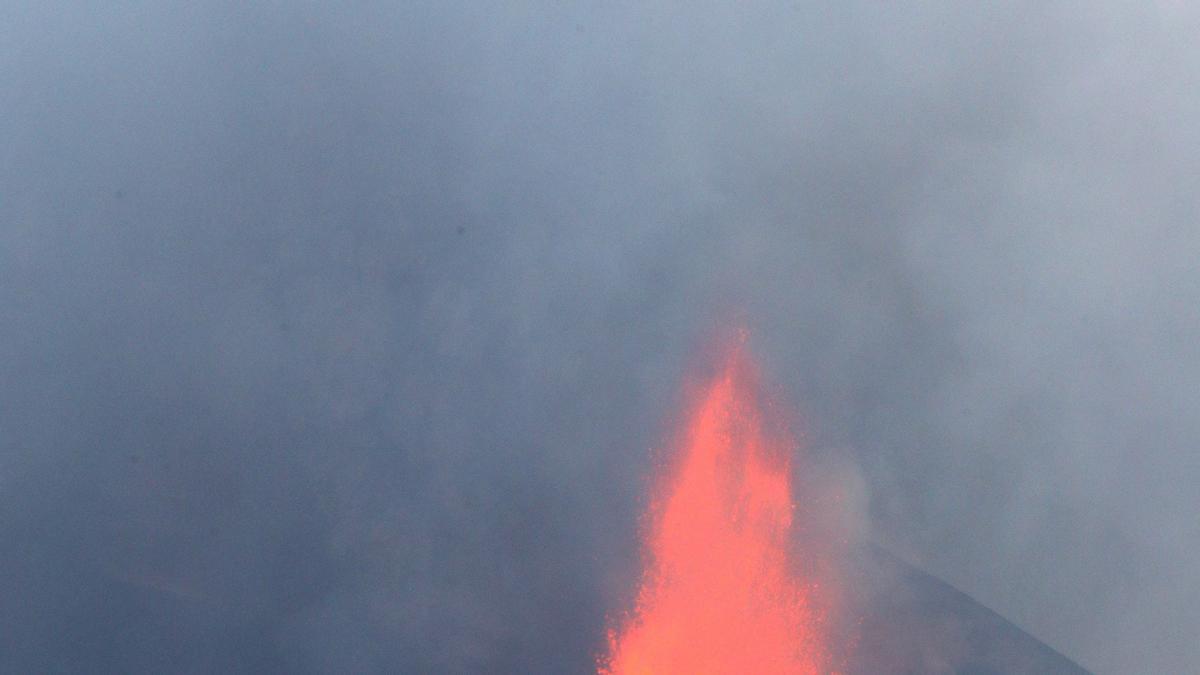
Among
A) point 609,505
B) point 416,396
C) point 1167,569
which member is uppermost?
point 416,396

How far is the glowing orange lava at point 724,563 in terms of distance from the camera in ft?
40.6

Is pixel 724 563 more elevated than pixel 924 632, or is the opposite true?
pixel 724 563

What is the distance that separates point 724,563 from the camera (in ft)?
42.6

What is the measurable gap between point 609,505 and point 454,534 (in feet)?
5.46

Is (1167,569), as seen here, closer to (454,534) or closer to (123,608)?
(454,534)

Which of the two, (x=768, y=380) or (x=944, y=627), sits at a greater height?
(x=768, y=380)

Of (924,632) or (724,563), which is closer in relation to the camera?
(924,632)

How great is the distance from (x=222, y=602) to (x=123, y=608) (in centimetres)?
96

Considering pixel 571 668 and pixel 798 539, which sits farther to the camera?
pixel 798 539

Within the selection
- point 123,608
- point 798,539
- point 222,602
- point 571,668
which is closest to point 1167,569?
point 798,539

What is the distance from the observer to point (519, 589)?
12.4m

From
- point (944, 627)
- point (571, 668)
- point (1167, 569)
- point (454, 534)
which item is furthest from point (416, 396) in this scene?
point (1167, 569)

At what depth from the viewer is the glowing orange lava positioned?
12367 mm

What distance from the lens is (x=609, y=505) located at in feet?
42.2
